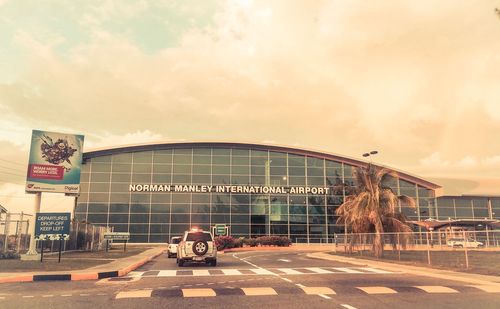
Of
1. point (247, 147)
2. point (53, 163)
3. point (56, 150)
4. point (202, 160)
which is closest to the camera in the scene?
point (53, 163)

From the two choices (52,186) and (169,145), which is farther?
(169,145)

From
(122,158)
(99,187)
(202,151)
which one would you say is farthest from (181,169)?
(99,187)

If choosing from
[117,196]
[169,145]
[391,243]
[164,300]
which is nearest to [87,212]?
[117,196]

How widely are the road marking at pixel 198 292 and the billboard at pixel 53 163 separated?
20.8m

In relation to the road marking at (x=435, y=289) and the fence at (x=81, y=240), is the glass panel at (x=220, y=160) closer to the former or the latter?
the fence at (x=81, y=240)

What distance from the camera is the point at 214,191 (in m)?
59.3

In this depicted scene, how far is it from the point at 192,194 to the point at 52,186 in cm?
2927

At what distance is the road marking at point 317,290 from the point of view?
12.2m

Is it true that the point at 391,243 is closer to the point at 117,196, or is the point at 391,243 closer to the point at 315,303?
the point at 315,303

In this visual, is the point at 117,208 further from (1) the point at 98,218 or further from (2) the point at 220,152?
(2) the point at 220,152

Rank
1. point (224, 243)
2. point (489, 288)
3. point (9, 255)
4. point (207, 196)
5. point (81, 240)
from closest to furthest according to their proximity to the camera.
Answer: point (489, 288)
point (9, 255)
point (81, 240)
point (224, 243)
point (207, 196)

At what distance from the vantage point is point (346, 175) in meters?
63.0

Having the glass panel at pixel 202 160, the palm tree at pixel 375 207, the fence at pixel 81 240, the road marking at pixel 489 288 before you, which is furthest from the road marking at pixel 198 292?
the glass panel at pixel 202 160

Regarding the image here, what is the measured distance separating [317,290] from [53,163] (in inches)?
929
